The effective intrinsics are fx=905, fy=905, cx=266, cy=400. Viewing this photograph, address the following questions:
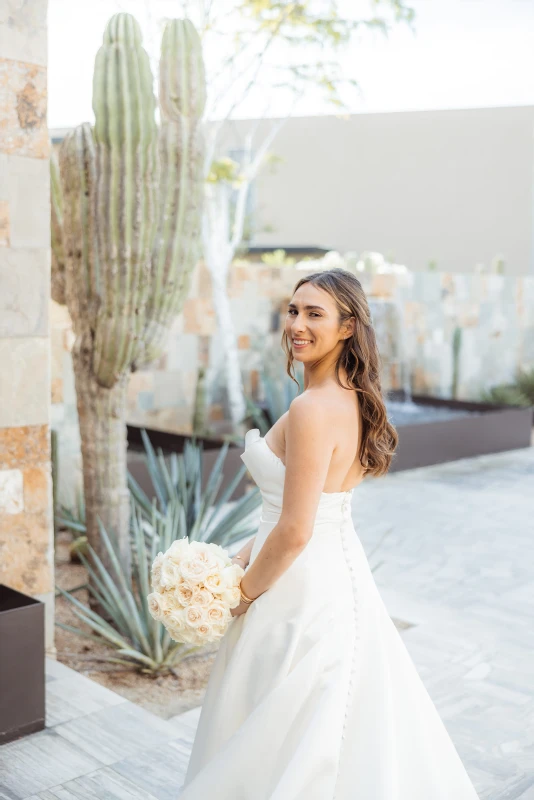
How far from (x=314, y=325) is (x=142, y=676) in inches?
101

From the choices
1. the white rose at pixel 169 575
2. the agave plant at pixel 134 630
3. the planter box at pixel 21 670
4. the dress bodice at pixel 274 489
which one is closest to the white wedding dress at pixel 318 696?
the dress bodice at pixel 274 489

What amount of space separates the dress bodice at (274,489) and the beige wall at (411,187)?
659 inches

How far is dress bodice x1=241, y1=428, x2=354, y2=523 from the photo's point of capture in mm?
2230

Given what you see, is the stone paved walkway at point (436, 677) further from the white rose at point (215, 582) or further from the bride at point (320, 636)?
the white rose at point (215, 582)

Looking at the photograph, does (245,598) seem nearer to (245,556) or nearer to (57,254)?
(245,556)

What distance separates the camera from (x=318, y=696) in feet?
7.04

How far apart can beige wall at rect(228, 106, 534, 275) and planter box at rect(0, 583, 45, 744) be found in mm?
16070

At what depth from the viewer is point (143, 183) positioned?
439 centimetres

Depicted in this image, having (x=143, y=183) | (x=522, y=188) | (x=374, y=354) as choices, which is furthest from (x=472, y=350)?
(x=374, y=354)

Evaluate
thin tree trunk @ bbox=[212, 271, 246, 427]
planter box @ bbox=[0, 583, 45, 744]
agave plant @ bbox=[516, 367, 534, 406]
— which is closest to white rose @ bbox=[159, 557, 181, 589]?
planter box @ bbox=[0, 583, 45, 744]

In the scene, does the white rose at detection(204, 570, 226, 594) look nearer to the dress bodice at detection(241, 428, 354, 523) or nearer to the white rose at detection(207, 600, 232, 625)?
the white rose at detection(207, 600, 232, 625)

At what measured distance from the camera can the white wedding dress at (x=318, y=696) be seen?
213 cm

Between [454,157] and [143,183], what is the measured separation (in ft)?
56.5

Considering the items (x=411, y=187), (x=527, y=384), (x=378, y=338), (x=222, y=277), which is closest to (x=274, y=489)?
(x=222, y=277)
